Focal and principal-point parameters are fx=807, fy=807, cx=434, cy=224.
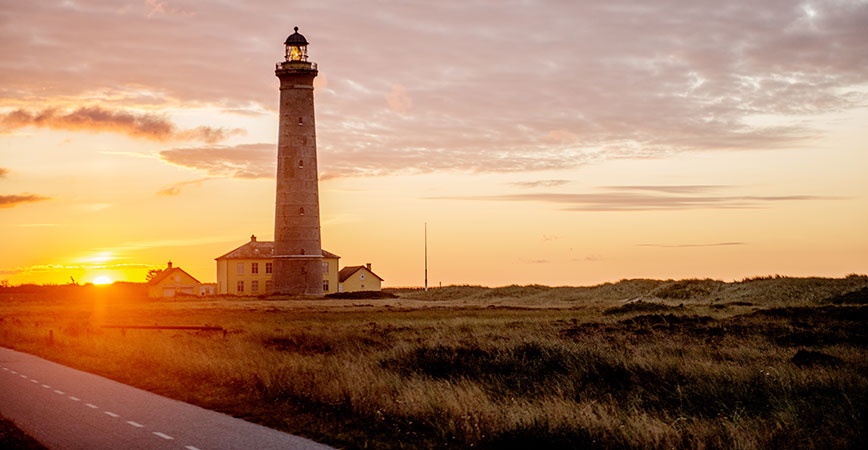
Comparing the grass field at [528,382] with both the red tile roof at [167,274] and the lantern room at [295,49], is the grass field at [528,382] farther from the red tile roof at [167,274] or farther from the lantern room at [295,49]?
the red tile roof at [167,274]

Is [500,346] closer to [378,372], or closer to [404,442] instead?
[378,372]

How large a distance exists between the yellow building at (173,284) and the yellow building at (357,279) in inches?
669

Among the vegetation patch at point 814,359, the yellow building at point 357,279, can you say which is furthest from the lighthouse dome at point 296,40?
the vegetation patch at point 814,359

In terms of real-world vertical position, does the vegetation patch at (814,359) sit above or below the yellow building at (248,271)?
below

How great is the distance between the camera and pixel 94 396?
16000 millimetres

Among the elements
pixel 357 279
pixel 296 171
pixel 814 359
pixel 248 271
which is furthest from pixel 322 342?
pixel 357 279

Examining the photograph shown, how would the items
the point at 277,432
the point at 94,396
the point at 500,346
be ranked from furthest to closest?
the point at 500,346, the point at 94,396, the point at 277,432

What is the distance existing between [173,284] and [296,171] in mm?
33265

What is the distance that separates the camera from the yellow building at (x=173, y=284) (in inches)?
3637

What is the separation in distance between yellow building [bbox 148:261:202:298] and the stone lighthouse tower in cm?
→ 2815

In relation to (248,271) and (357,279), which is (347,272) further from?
(248,271)

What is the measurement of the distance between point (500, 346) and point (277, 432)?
405 inches

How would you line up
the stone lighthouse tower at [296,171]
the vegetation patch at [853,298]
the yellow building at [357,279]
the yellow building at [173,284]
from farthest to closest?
1. the yellow building at [357,279]
2. the yellow building at [173,284]
3. the stone lighthouse tower at [296,171]
4. the vegetation patch at [853,298]

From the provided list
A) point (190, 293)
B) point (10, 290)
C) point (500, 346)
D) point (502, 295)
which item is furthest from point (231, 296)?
point (500, 346)
